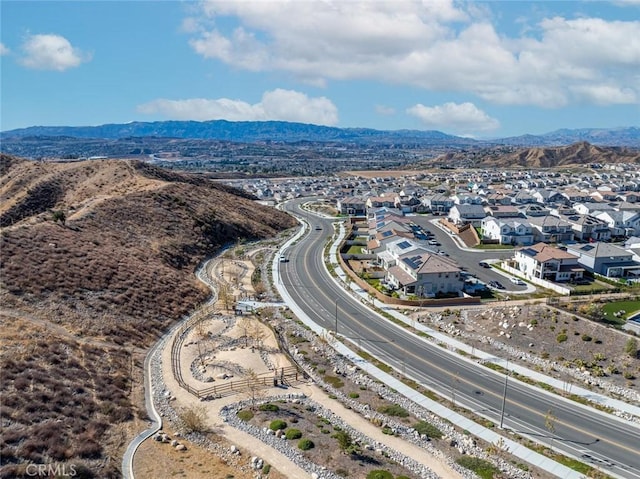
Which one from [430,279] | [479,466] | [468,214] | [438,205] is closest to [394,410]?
[479,466]

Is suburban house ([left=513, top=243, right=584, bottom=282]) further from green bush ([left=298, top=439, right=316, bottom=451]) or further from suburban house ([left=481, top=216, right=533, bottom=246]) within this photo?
green bush ([left=298, top=439, right=316, bottom=451])

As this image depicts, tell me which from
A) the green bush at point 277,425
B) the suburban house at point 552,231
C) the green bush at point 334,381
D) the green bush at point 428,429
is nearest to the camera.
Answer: the green bush at point 277,425

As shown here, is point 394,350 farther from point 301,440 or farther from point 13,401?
point 13,401

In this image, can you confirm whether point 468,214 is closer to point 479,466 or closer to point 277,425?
point 479,466

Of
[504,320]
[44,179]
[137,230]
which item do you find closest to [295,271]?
[137,230]

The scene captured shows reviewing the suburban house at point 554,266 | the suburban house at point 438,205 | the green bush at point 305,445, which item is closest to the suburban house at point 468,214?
the suburban house at point 438,205

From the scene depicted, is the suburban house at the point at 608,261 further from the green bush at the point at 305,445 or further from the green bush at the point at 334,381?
the green bush at the point at 305,445

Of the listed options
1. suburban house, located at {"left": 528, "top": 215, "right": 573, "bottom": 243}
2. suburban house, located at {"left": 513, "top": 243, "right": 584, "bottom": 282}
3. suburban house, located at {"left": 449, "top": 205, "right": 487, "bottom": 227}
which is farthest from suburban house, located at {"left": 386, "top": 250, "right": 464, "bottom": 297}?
suburban house, located at {"left": 449, "top": 205, "right": 487, "bottom": 227}
